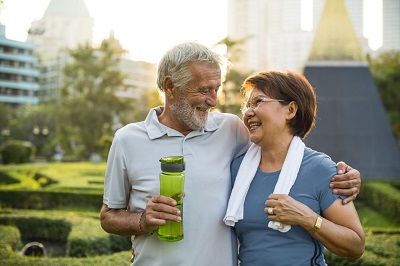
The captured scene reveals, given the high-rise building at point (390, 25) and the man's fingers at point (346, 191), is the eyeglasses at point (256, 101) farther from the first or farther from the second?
the high-rise building at point (390, 25)

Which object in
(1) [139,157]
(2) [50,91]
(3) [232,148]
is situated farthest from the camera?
(2) [50,91]

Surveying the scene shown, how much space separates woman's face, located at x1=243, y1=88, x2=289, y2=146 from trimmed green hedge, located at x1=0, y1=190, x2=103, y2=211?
8.79 meters

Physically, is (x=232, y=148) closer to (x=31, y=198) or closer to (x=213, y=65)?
(x=213, y=65)

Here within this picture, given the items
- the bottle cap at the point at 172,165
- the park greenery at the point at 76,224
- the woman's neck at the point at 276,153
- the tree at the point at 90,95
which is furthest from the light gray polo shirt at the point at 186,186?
the tree at the point at 90,95

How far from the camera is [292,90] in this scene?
2.23 m

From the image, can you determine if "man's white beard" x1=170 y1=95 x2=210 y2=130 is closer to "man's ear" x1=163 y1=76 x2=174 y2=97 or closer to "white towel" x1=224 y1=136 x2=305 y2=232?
"man's ear" x1=163 y1=76 x2=174 y2=97

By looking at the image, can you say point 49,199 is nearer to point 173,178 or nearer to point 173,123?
point 173,123

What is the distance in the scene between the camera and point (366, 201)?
11445mm

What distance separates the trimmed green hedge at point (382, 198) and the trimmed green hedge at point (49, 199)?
593 cm

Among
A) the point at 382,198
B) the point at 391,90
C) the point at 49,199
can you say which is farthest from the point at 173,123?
the point at 391,90

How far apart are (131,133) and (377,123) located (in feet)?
37.8

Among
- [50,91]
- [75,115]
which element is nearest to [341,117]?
[75,115]

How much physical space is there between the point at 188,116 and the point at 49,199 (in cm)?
974

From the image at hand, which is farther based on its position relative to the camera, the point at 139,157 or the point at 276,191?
the point at 139,157
